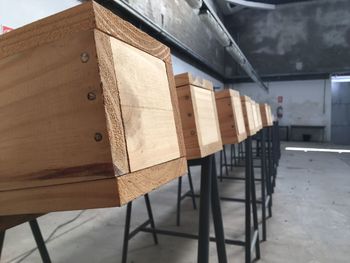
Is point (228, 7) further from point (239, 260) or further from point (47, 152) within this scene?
point (47, 152)

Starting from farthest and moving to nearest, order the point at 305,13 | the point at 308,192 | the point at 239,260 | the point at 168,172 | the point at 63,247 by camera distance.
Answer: the point at 305,13 → the point at 308,192 → the point at 63,247 → the point at 239,260 → the point at 168,172

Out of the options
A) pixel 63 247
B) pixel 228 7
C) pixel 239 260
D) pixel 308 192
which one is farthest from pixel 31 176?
pixel 228 7

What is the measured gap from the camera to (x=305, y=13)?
9062mm

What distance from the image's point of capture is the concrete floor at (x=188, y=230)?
1.99 metres

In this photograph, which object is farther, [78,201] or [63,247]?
[63,247]

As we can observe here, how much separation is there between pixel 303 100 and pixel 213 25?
701 centimetres

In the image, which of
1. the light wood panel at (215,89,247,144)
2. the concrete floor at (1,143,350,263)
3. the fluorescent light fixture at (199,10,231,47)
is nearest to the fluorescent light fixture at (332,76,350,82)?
the fluorescent light fixture at (199,10,231,47)

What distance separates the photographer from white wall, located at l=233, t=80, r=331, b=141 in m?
9.04

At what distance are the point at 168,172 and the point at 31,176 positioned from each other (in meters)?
0.22

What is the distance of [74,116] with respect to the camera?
0.36 m

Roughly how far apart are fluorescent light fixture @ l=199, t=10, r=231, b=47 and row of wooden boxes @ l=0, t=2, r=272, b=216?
8.70 ft

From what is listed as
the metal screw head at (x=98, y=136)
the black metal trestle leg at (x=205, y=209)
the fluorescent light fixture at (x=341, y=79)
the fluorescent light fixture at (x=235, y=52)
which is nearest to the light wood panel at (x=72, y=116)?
the metal screw head at (x=98, y=136)

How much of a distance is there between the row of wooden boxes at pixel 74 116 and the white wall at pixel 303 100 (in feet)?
31.9

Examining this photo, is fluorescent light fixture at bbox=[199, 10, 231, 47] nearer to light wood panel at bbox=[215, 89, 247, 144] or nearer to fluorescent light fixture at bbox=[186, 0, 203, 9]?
fluorescent light fixture at bbox=[186, 0, 203, 9]
